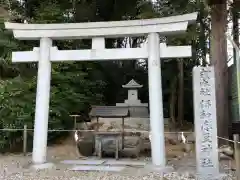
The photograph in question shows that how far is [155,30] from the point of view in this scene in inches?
307

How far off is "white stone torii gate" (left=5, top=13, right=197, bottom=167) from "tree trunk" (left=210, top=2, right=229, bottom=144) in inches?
80.7

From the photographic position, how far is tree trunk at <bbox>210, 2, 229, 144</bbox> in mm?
9273

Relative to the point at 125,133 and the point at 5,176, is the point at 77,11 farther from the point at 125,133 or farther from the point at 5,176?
the point at 5,176

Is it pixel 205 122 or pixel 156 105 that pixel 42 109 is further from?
pixel 205 122

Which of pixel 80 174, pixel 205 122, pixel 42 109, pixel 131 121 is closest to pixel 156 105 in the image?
pixel 205 122

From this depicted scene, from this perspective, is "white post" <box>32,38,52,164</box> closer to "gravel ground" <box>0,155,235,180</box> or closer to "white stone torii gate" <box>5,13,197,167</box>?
"white stone torii gate" <box>5,13,197,167</box>

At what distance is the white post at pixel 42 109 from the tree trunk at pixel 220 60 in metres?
4.81

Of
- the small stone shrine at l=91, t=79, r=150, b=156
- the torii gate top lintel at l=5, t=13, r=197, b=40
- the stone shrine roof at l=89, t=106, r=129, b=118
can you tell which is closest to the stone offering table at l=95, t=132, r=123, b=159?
the small stone shrine at l=91, t=79, r=150, b=156

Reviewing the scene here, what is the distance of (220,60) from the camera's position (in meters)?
9.43

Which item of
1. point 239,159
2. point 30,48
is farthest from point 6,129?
point 239,159

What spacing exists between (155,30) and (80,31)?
1905 millimetres

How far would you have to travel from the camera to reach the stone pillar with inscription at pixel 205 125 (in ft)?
21.6

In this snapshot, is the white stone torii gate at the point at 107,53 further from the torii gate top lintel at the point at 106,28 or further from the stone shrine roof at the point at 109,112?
the stone shrine roof at the point at 109,112

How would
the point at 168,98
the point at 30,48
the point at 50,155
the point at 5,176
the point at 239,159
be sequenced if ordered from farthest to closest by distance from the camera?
the point at 168,98
the point at 30,48
the point at 50,155
the point at 5,176
the point at 239,159
